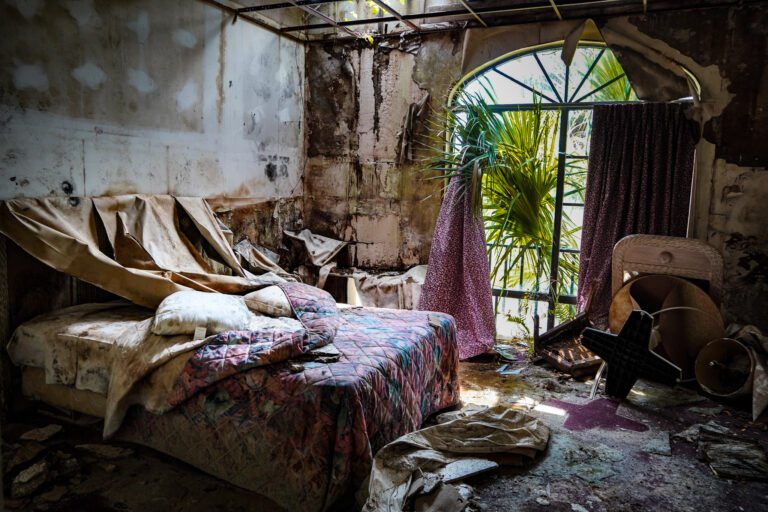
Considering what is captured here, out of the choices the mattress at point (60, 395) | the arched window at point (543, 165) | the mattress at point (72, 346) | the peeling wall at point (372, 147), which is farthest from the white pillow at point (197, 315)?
the peeling wall at point (372, 147)

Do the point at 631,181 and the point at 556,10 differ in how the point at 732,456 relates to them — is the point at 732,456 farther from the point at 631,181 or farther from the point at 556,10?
the point at 556,10

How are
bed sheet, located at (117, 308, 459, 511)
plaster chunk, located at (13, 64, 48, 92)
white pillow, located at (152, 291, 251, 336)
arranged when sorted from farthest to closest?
plaster chunk, located at (13, 64, 48, 92)
white pillow, located at (152, 291, 251, 336)
bed sheet, located at (117, 308, 459, 511)

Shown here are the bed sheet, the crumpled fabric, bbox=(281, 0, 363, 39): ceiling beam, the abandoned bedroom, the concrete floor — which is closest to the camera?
the concrete floor

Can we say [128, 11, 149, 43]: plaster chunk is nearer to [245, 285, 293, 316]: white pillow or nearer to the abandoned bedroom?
the abandoned bedroom

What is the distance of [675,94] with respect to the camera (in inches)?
176

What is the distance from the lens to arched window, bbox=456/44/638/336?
471cm

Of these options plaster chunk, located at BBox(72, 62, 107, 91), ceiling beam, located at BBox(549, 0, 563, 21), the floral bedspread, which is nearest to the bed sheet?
the floral bedspread

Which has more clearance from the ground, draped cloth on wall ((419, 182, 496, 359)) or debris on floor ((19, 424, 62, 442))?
draped cloth on wall ((419, 182, 496, 359))

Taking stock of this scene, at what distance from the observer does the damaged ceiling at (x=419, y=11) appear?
4.35 meters

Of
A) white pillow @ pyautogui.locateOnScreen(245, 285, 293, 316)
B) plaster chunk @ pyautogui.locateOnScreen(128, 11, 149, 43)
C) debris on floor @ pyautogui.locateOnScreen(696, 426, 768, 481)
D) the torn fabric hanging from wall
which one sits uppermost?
plaster chunk @ pyautogui.locateOnScreen(128, 11, 149, 43)

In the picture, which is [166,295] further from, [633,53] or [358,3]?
[633,53]

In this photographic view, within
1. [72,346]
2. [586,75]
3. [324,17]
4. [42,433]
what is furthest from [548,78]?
[42,433]

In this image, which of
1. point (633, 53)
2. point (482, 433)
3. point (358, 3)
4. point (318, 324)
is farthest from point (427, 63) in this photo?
point (482, 433)

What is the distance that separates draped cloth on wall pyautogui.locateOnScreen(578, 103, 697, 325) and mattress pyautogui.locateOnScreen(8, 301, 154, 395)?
11.5 ft
